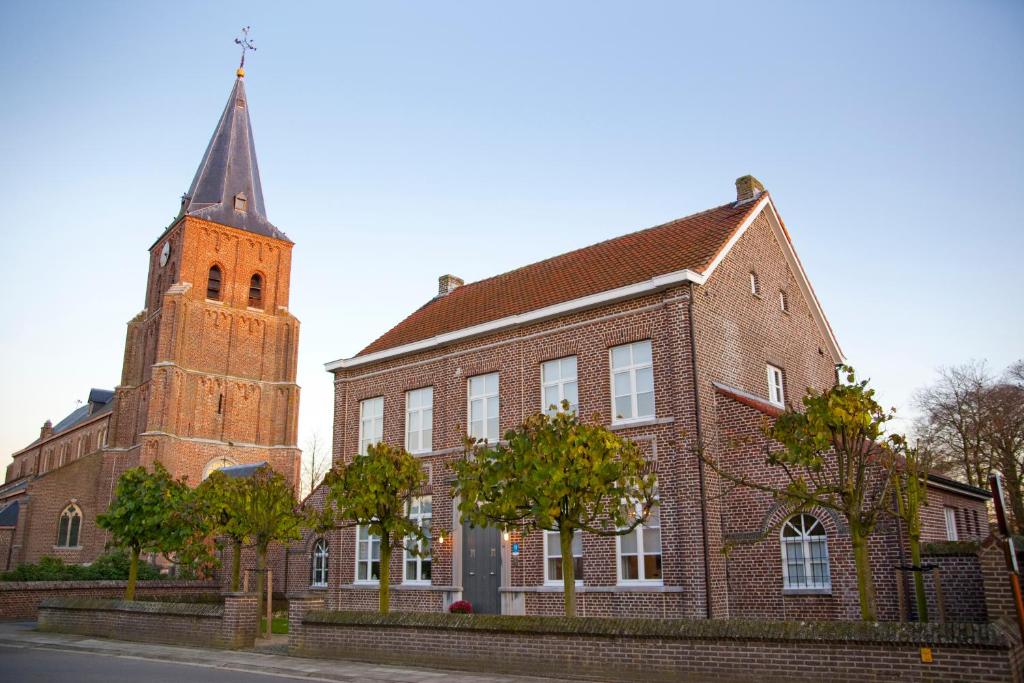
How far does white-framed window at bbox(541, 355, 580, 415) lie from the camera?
19.7 metres

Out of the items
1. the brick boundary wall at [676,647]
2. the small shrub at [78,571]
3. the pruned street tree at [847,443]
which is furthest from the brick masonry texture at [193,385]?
the pruned street tree at [847,443]

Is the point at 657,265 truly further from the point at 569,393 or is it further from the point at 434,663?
the point at 434,663

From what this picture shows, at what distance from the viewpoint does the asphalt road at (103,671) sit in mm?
12195

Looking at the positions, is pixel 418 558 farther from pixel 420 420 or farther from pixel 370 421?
pixel 370 421

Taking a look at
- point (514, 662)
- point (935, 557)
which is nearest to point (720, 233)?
point (935, 557)

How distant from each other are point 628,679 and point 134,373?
49880mm

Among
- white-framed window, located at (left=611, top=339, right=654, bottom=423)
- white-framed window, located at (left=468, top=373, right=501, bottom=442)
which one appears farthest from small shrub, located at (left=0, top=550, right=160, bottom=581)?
white-framed window, located at (left=611, top=339, right=654, bottom=423)

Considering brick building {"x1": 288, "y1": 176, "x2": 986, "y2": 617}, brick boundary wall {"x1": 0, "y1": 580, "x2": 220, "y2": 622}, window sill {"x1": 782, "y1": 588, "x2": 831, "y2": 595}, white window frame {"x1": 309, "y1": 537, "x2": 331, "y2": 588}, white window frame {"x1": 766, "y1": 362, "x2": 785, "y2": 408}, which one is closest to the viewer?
window sill {"x1": 782, "y1": 588, "x2": 831, "y2": 595}

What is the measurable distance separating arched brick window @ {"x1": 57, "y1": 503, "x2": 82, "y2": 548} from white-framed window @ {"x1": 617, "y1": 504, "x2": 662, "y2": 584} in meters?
43.4

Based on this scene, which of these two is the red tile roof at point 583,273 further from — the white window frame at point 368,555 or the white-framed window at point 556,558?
the white-framed window at point 556,558

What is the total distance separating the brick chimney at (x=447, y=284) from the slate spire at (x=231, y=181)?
3243cm

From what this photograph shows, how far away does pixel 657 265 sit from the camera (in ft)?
63.9

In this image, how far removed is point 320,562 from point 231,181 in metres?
39.2

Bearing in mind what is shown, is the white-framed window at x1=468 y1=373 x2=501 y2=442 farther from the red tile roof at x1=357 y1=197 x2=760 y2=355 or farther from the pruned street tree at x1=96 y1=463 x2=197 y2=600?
the pruned street tree at x1=96 y1=463 x2=197 y2=600
